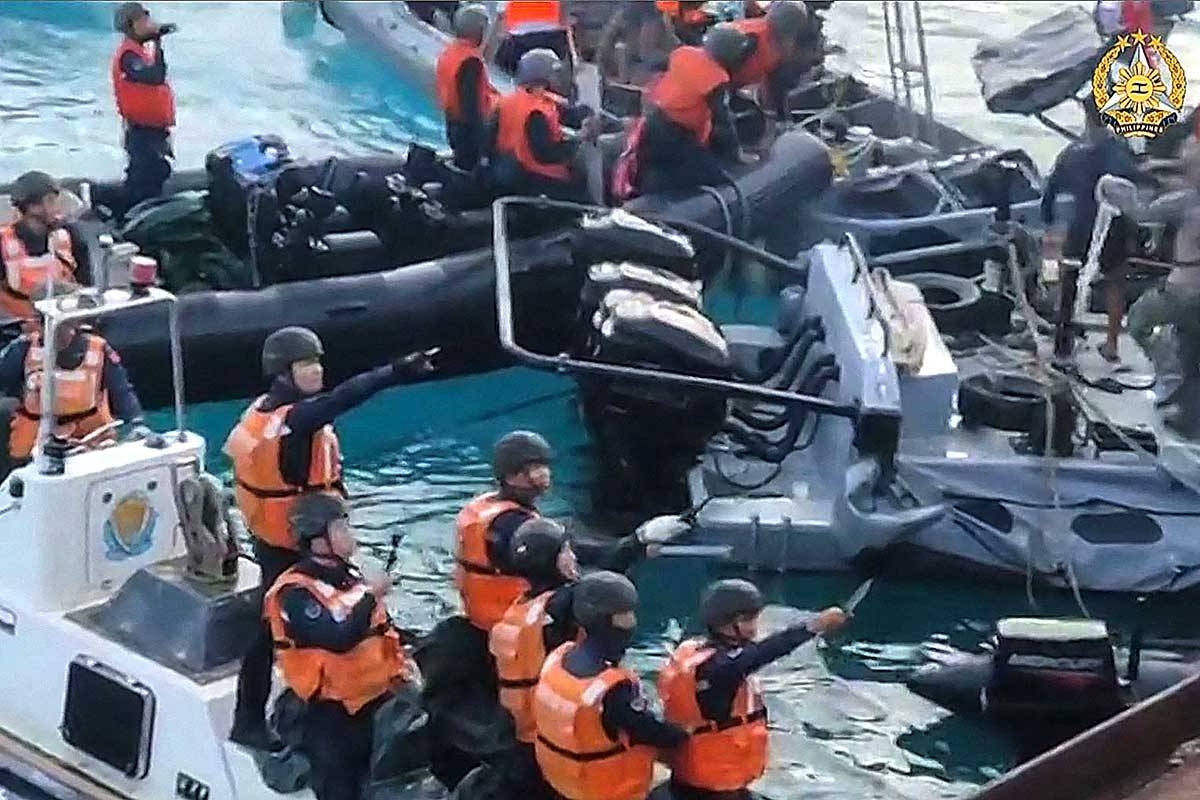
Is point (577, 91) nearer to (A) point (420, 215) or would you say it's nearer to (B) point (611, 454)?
(A) point (420, 215)

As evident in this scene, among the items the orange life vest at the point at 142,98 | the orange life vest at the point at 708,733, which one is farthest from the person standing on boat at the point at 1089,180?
the orange life vest at the point at 708,733

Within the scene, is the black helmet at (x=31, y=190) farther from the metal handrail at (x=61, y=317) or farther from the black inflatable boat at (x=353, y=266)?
the metal handrail at (x=61, y=317)

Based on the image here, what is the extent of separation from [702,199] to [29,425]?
3559 millimetres

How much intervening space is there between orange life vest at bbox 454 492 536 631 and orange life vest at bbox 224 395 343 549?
0.44 meters

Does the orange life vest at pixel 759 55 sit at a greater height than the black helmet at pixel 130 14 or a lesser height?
greater

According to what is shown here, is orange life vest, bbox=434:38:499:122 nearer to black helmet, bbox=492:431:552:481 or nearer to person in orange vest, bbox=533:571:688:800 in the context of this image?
black helmet, bbox=492:431:552:481

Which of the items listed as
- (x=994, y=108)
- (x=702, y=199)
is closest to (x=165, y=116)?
(x=702, y=199)

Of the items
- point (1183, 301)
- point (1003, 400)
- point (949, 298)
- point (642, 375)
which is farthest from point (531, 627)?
point (949, 298)

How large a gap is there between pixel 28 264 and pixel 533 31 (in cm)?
424

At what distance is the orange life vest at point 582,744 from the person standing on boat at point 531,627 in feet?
0.47

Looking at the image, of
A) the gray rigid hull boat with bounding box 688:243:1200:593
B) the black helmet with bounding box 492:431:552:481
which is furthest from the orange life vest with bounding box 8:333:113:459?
the gray rigid hull boat with bounding box 688:243:1200:593

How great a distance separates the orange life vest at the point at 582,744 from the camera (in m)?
4.21

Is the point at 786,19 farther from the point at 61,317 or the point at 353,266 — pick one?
the point at 61,317

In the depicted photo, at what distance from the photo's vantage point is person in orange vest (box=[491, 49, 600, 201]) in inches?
337
